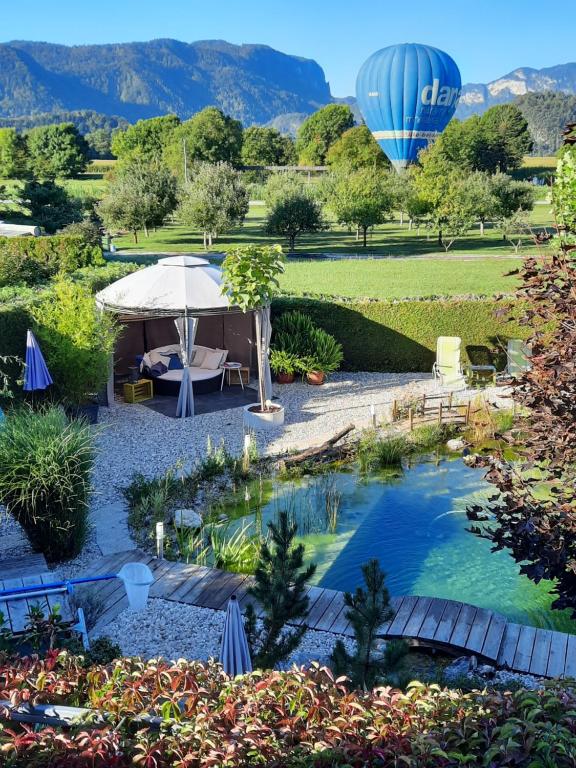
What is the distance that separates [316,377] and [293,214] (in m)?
24.9

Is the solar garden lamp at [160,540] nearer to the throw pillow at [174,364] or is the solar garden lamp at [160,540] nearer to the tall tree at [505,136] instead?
the throw pillow at [174,364]

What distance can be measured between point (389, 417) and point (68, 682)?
10278mm

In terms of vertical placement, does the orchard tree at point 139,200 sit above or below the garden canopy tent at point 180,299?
above

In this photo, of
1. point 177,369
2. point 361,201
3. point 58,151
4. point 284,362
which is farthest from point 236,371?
point 58,151

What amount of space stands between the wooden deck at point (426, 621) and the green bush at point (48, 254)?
17.6m

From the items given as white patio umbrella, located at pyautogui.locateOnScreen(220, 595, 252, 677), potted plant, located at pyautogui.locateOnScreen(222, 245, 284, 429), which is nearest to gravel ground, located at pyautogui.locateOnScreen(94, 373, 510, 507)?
potted plant, located at pyautogui.locateOnScreen(222, 245, 284, 429)

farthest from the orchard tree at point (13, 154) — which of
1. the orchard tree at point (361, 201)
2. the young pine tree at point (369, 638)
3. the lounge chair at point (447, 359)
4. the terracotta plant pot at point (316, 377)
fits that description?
the young pine tree at point (369, 638)

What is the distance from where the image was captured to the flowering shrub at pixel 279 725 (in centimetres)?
272

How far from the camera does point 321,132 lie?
309ft

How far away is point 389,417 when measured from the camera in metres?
13.2

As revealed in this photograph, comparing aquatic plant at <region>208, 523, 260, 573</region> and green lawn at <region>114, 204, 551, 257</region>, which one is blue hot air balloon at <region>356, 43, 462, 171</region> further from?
aquatic plant at <region>208, 523, 260, 573</region>

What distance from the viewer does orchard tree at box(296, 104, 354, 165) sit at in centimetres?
8881

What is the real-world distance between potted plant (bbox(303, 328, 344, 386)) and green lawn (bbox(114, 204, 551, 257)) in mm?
23439

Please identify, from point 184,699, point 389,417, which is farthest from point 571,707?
point 389,417
